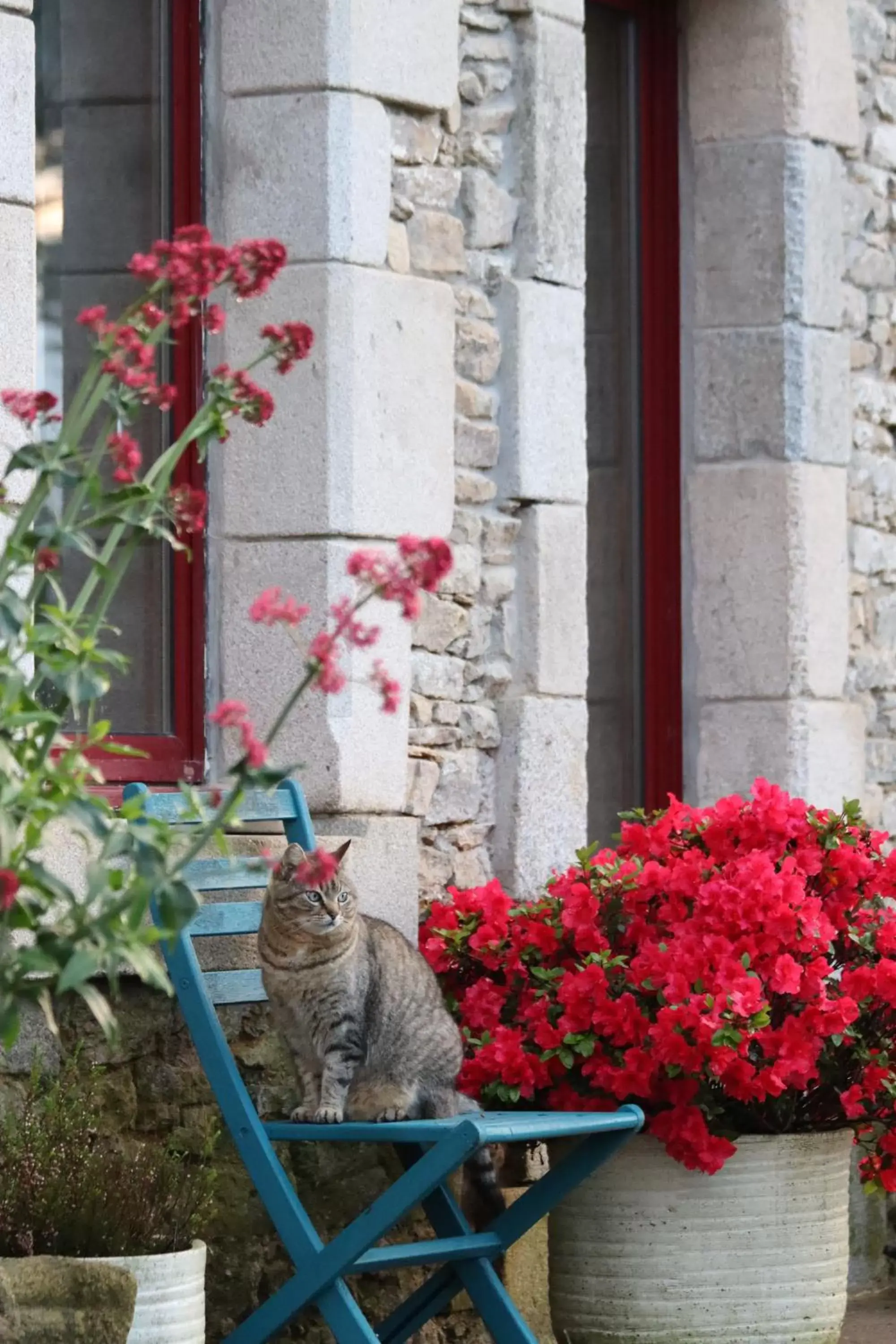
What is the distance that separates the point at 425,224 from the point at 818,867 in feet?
4.79

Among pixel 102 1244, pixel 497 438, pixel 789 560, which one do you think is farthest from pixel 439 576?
pixel 789 560

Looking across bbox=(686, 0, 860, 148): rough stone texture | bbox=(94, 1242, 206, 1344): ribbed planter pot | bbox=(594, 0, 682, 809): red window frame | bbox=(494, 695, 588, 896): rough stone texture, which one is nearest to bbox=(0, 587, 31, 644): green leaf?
bbox=(94, 1242, 206, 1344): ribbed planter pot

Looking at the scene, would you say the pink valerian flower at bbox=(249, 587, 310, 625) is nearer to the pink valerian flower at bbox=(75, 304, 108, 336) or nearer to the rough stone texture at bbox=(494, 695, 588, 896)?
the pink valerian flower at bbox=(75, 304, 108, 336)

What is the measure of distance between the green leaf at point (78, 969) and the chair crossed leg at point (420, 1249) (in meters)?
1.61

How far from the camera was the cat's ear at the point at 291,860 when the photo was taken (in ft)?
13.2

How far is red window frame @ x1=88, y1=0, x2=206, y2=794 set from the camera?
4582 millimetres

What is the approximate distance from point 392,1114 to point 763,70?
292 centimetres

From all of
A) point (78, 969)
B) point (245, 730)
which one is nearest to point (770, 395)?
point (245, 730)

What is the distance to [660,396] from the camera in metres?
5.95

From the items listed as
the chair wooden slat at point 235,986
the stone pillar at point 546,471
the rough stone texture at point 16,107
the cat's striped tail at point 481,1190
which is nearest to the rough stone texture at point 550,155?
the stone pillar at point 546,471

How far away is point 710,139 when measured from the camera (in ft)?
19.4

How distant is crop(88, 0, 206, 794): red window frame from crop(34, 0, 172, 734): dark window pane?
0.02m

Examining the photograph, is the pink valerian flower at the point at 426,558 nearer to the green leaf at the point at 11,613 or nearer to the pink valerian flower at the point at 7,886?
the green leaf at the point at 11,613

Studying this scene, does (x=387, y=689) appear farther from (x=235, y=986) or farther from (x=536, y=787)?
(x=536, y=787)
